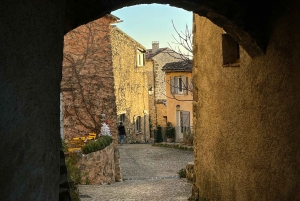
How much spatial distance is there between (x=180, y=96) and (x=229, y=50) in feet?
66.2

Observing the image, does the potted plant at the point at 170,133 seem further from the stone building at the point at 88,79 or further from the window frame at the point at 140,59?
the stone building at the point at 88,79

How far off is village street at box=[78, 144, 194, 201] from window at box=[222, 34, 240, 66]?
318 cm

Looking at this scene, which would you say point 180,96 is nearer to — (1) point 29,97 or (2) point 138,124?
(2) point 138,124

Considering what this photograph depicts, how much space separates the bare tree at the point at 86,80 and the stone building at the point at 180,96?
436 inches

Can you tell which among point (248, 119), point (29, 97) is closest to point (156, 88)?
point (248, 119)

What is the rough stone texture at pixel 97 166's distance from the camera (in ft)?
35.1

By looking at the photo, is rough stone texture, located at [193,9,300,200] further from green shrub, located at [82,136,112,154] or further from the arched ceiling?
green shrub, located at [82,136,112,154]

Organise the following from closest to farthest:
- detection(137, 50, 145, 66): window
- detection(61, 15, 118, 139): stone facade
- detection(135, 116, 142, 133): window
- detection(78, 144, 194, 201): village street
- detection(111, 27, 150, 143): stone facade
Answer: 1. detection(78, 144, 194, 201): village street
2. detection(61, 15, 118, 139): stone facade
3. detection(111, 27, 150, 143): stone facade
4. detection(137, 50, 145, 66): window
5. detection(135, 116, 142, 133): window

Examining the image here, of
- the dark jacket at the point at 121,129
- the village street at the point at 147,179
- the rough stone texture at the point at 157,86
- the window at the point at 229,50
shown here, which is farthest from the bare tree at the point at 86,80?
the rough stone texture at the point at 157,86

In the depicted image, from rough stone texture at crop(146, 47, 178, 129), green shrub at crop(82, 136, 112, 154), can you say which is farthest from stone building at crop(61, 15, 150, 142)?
rough stone texture at crop(146, 47, 178, 129)

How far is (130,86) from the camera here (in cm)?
2228

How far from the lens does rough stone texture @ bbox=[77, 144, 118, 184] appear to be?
10695 mm

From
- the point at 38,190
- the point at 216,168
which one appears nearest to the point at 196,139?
the point at 216,168

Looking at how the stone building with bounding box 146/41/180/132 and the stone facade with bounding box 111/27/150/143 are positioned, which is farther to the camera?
the stone building with bounding box 146/41/180/132
